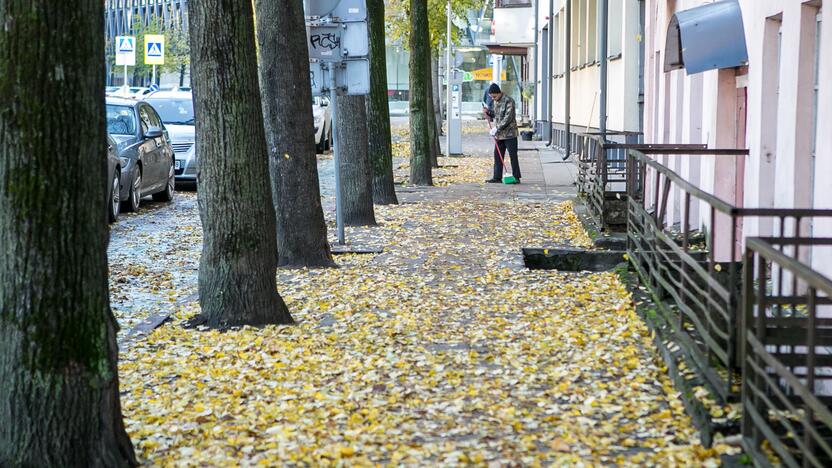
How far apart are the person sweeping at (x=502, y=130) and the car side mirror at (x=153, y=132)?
23.2ft

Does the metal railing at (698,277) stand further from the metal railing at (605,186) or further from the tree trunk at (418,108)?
the tree trunk at (418,108)

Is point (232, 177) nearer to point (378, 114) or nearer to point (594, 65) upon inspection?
point (378, 114)

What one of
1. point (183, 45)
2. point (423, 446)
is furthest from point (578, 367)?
point (183, 45)

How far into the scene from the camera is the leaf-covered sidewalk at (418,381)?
→ 607cm

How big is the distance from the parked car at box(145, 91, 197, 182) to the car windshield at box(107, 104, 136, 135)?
125 inches

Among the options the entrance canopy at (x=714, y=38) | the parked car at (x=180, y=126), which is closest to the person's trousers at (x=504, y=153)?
the parked car at (x=180, y=126)

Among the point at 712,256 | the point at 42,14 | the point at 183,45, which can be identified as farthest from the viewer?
the point at 183,45

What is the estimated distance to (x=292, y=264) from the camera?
12.6m

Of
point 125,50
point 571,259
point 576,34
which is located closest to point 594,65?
point 576,34

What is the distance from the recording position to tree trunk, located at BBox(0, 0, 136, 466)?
5.17m

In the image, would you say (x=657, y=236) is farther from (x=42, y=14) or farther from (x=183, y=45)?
(x=183, y=45)

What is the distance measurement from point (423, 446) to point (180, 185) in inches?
776

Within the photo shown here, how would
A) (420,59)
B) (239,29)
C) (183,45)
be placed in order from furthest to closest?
1. (183,45)
2. (420,59)
3. (239,29)

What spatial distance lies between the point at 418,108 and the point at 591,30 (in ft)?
36.2
